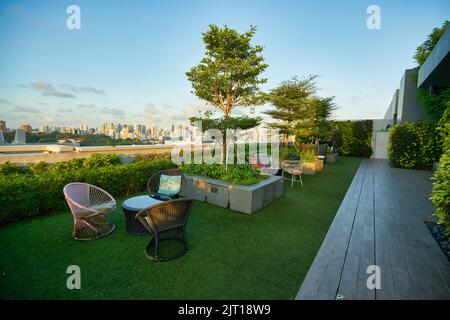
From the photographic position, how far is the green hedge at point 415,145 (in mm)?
9945

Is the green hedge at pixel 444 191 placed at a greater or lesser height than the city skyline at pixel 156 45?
lesser

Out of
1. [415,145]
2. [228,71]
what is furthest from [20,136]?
[415,145]

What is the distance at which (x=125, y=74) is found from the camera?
23.0 ft

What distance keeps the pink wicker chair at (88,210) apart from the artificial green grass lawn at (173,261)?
180mm

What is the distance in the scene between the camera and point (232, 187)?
4.39m

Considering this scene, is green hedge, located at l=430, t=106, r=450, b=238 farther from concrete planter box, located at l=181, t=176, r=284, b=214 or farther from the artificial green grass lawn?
concrete planter box, located at l=181, t=176, r=284, b=214

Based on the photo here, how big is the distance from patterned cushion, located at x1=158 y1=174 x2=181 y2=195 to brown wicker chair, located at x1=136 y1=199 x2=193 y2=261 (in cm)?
139

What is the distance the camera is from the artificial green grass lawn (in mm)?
2059

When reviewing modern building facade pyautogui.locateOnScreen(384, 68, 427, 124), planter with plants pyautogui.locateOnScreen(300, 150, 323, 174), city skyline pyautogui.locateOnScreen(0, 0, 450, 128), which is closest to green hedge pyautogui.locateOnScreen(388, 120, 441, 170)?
city skyline pyautogui.locateOnScreen(0, 0, 450, 128)

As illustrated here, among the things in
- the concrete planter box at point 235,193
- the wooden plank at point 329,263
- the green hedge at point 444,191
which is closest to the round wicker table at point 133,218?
the concrete planter box at point 235,193

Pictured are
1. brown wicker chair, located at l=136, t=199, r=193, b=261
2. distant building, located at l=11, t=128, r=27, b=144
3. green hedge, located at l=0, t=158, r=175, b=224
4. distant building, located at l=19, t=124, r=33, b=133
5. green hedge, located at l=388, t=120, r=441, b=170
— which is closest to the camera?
brown wicker chair, located at l=136, t=199, r=193, b=261

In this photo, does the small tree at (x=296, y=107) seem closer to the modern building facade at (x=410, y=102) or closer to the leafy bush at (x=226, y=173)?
the modern building facade at (x=410, y=102)
